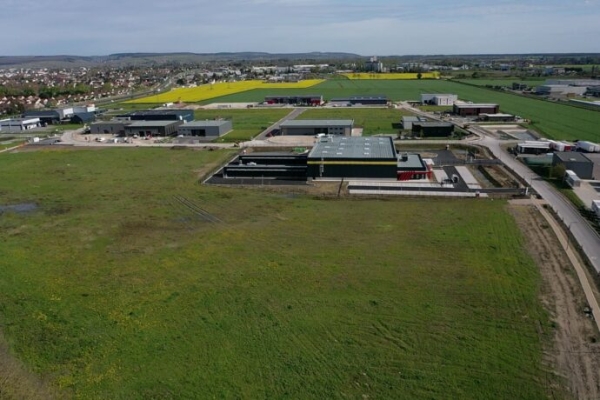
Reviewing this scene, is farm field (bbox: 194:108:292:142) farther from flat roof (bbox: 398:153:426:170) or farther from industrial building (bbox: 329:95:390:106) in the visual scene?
flat roof (bbox: 398:153:426:170)

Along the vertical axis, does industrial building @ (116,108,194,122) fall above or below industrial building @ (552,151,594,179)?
above

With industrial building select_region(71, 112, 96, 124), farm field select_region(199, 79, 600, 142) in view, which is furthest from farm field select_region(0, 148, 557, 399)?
industrial building select_region(71, 112, 96, 124)

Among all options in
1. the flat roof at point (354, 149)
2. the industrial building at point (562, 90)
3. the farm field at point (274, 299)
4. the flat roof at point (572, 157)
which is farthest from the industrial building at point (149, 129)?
the industrial building at point (562, 90)

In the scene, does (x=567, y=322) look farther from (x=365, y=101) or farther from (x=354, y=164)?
(x=365, y=101)

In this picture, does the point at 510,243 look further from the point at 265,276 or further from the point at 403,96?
the point at 403,96

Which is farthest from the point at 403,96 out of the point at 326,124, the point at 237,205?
the point at 237,205

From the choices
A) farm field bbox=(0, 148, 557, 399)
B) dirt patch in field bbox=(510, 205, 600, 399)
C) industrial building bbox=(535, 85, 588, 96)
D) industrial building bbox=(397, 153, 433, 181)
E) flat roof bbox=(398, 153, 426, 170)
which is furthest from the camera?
industrial building bbox=(535, 85, 588, 96)

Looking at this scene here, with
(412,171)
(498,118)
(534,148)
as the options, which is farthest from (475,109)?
(412,171)
